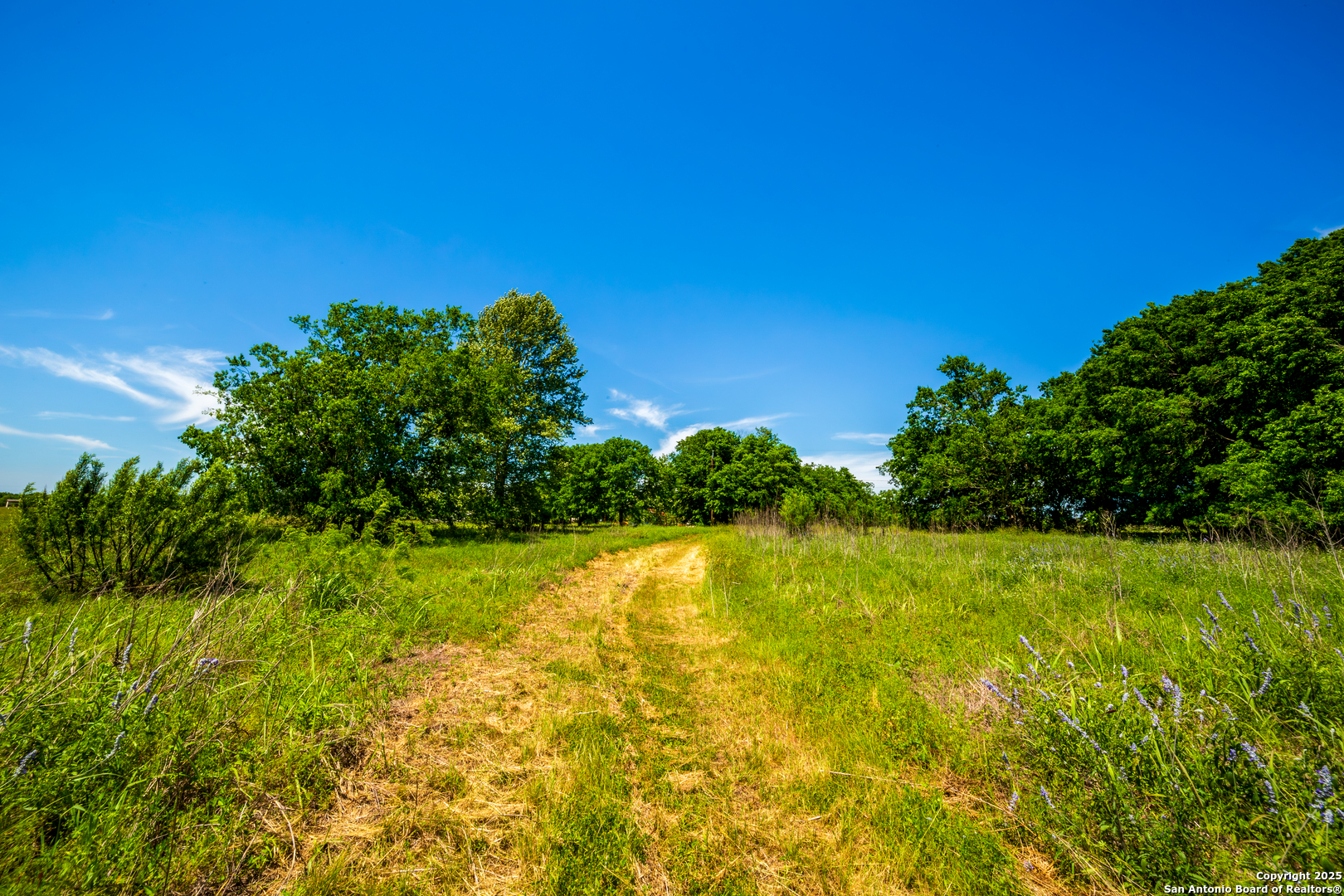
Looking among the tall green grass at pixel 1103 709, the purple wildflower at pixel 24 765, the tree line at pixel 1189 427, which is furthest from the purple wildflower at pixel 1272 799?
the tree line at pixel 1189 427

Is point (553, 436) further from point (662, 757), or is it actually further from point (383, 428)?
point (662, 757)

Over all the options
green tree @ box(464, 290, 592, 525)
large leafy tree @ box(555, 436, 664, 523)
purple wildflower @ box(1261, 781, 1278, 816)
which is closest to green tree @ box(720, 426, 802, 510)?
large leafy tree @ box(555, 436, 664, 523)

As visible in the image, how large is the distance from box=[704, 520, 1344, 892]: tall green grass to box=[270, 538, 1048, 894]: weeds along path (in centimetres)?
52

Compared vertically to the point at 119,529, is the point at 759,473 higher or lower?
higher

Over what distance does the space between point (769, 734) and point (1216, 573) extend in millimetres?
9720

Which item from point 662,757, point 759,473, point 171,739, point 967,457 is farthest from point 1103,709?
point 759,473

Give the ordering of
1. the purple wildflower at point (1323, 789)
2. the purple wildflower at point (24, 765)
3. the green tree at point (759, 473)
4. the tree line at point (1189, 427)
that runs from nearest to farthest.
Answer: the purple wildflower at point (1323, 789) < the purple wildflower at point (24, 765) < the tree line at point (1189, 427) < the green tree at point (759, 473)

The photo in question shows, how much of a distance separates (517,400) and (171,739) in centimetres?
2322

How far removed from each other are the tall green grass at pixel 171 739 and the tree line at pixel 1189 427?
49.4 feet

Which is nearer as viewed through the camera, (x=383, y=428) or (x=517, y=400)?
(x=383, y=428)

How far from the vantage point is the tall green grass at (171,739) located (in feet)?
7.86

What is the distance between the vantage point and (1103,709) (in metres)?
3.06

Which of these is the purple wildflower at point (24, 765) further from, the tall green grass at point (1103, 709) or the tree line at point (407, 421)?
the tree line at point (407, 421)

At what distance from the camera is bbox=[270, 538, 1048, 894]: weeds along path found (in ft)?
8.81
